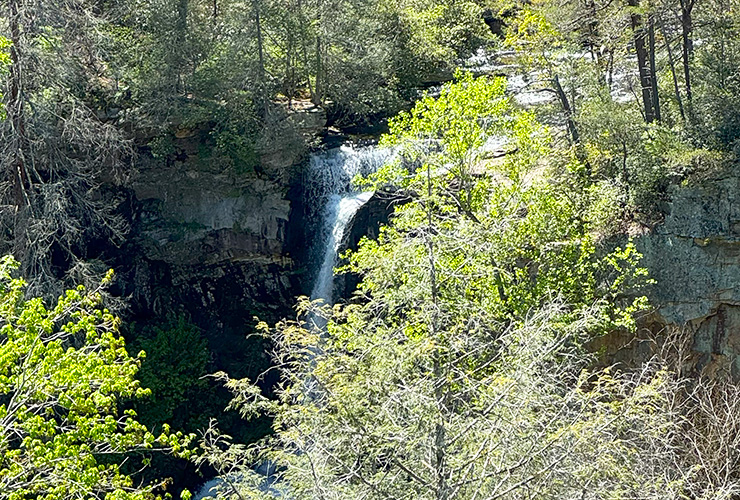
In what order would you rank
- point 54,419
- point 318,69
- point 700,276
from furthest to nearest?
point 318,69 < point 700,276 < point 54,419

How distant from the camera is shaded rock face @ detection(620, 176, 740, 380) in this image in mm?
12820

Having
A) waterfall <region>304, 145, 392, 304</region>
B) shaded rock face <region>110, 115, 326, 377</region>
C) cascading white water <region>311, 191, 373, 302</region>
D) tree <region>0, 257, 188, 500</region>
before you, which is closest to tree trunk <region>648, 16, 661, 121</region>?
waterfall <region>304, 145, 392, 304</region>

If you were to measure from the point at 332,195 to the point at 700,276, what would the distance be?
901 centimetres

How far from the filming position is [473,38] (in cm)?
2453

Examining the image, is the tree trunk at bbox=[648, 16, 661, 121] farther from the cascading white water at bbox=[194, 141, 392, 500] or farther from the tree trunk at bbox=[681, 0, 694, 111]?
the cascading white water at bbox=[194, 141, 392, 500]

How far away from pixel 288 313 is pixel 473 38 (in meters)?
12.1

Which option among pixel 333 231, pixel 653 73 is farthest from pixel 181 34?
pixel 653 73

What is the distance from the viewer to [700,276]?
12.9 meters

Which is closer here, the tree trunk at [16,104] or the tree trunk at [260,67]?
the tree trunk at [16,104]

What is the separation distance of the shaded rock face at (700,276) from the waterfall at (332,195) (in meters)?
7.30

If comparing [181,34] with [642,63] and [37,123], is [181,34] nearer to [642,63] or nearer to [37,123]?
[37,123]

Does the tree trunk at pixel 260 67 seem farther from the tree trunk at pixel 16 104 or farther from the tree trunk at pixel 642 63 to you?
the tree trunk at pixel 642 63

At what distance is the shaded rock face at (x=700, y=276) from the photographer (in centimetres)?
1282

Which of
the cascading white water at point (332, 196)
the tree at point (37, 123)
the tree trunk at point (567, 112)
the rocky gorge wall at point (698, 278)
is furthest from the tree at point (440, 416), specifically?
the cascading white water at point (332, 196)
